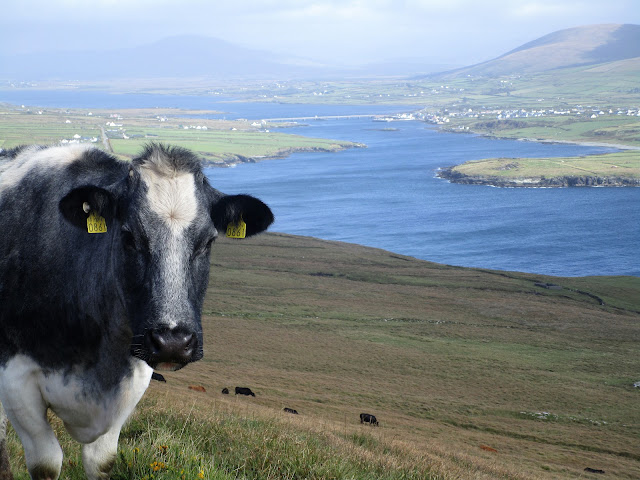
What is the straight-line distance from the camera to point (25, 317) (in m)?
5.24

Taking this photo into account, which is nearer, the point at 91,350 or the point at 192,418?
the point at 91,350

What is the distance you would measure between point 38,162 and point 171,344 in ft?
8.09

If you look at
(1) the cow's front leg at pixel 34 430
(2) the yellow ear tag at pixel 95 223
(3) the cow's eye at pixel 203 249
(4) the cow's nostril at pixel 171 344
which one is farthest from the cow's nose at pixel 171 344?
(1) the cow's front leg at pixel 34 430

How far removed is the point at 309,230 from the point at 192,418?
103 metres

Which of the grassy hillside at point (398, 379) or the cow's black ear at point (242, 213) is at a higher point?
the cow's black ear at point (242, 213)

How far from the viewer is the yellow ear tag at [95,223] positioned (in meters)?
4.96

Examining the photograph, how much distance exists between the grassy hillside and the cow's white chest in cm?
59

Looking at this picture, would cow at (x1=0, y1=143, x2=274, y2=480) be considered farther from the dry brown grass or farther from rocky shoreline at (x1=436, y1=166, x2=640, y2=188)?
rocky shoreline at (x1=436, y1=166, x2=640, y2=188)

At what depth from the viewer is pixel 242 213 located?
17.5 ft

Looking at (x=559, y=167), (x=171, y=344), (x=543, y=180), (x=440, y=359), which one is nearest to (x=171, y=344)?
(x=171, y=344)

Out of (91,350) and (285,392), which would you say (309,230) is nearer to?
(285,392)

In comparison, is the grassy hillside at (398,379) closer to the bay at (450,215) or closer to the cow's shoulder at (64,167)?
the cow's shoulder at (64,167)

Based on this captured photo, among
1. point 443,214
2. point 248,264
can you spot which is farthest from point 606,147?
point 248,264

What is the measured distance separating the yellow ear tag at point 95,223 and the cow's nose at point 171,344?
39.8 inches
